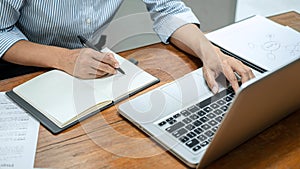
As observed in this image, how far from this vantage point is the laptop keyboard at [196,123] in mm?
878

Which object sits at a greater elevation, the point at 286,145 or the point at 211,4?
the point at 286,145

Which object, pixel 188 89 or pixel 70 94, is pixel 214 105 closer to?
pixel 188 89

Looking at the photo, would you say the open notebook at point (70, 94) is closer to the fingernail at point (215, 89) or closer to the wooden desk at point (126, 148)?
the wooden desk at point (126, 148)

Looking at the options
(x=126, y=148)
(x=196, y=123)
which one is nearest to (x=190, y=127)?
(x=196, y=123)

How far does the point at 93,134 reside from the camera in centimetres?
93

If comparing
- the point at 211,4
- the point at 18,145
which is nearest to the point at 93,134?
the point at 18,145

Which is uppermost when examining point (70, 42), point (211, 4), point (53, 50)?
point (53, 50)

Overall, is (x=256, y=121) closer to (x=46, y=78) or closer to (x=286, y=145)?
(x=286, y=145)

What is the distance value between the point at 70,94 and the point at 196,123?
1.03ft

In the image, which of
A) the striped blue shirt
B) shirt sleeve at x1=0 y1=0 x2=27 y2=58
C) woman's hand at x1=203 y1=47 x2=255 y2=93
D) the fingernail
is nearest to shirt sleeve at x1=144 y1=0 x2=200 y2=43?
the striped blue shirt

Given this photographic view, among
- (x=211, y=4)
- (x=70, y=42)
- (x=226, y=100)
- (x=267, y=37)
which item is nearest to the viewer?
(x=226, y=100)

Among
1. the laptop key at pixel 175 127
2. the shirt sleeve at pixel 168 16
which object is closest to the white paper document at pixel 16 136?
the laptop key at pixel 175 127

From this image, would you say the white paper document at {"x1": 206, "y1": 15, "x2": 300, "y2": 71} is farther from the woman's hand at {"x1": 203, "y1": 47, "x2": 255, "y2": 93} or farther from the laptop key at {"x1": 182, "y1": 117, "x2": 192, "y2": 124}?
the laptop key at {"x1": 182, "y1": 117, "x2": 192, "y2": 124}

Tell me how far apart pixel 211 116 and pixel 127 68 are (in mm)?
298
